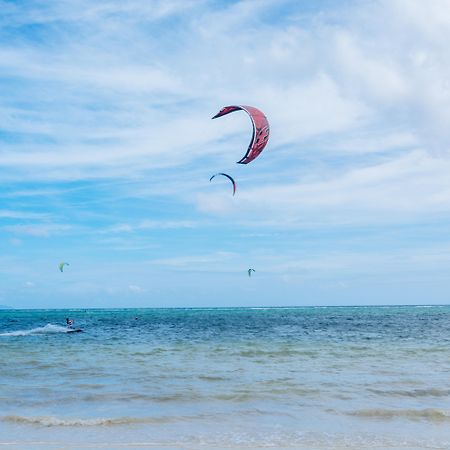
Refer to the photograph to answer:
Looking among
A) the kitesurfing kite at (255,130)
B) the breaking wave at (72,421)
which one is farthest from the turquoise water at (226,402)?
the kitesurfing kite at (255,130)

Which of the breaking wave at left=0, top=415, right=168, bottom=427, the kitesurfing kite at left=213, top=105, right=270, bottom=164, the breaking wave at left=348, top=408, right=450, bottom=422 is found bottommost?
→ the breaking wave at left=0, top=415, right=168, bottom=427

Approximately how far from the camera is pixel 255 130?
15000mm

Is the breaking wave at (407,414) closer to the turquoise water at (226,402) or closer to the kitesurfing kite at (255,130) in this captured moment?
the turquoise water at (226,402)

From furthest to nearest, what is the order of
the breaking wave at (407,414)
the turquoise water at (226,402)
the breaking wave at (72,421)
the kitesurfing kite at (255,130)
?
the kitesurfing kite at (255,130) < the breaking wave at (407,414) < the breaking wave at (72,421) < the turquoise water at (226,402)

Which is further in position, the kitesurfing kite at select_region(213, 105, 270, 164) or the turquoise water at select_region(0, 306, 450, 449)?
the kitesurfing kite at select_region(213, 105, 270, 164)

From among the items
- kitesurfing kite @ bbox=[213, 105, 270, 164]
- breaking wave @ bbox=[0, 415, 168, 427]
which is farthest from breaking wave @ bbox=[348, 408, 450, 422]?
kitesurfing kite @ bbox=[213, 105, 270, 164]

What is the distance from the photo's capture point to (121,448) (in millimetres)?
9289

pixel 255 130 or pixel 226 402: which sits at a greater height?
pixel 255 130

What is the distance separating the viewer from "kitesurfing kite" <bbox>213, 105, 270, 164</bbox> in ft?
49.1

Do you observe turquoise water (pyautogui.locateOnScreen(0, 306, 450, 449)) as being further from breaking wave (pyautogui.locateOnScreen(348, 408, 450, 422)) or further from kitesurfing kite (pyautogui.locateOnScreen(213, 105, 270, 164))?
kitesurfing kite (pyautogui.locateOnScreen(213, 105, 270, 164))

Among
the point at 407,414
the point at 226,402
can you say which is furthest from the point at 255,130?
the point at 407,414

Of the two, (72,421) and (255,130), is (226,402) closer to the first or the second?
(72,421)

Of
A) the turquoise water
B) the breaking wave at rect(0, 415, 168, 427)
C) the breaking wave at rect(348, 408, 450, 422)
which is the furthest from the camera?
the breaking wave at rect(348, 408, 450, 422)

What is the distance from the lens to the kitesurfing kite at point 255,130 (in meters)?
15.0
